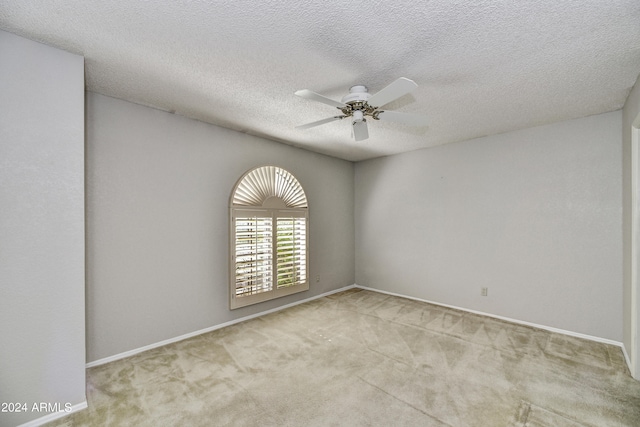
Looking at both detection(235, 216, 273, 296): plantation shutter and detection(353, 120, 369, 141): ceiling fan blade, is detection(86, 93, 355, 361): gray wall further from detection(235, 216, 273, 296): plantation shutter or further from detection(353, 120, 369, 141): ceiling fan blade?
detection(353, 120, 369, 141): ceiling fan blade

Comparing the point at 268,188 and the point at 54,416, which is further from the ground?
the point at 268,188

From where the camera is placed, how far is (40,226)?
184cm

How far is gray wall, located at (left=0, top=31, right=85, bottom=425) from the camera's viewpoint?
5.73ft

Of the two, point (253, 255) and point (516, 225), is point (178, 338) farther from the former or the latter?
point (516, 225)

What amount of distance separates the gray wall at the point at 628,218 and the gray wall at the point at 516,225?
20 centimetres

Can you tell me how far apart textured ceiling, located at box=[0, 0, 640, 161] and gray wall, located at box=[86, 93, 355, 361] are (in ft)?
1.17

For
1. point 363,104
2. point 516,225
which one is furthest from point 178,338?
point 516,225

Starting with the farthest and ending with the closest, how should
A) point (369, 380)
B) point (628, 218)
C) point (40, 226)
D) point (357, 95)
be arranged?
point (628, 218)
point (369, 380)
point (357, 95)
point (40, 226)

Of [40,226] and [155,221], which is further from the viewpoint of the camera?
[155,221]

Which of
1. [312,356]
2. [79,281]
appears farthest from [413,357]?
[79,281]

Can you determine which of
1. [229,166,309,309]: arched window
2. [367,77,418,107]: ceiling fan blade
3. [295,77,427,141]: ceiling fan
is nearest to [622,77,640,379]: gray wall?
[295,77,427,141]: ceiling fan

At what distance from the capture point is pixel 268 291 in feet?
12.6

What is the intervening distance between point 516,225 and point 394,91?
2.85 meters

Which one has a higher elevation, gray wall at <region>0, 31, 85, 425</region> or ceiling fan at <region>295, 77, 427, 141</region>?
ceiling fan at <region>295, 77, 427, 141</region>
